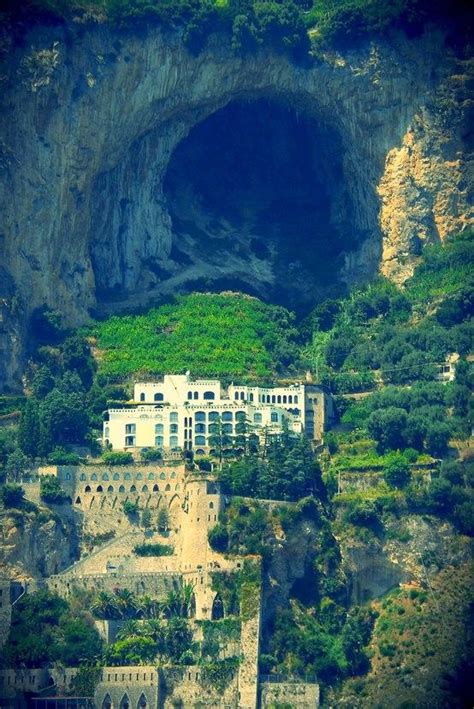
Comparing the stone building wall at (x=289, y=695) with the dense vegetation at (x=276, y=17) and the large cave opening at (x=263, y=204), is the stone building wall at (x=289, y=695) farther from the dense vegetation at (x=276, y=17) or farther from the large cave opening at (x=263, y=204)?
the dense vegetation at (x=276, y=17)

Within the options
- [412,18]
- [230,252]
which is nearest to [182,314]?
[230,252]

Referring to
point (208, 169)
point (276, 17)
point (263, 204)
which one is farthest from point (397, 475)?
point (208, 169)

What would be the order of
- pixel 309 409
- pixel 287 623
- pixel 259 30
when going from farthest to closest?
1. pixel 259 30
2. pixel 309 409
3. pixel 287 623

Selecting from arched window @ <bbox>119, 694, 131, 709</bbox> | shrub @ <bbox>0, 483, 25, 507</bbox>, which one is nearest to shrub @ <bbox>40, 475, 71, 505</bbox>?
shrub @ <bbox>0, 483, 25, 507</bbox>

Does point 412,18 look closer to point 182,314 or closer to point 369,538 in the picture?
point 182,314

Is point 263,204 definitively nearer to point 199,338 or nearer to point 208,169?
point 208,169

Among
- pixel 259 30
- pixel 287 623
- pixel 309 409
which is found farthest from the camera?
pixel 259 30
